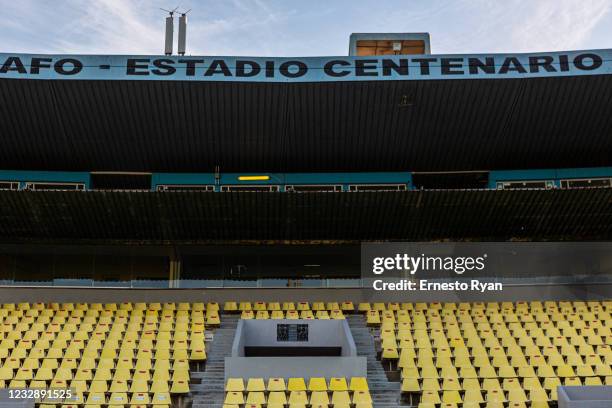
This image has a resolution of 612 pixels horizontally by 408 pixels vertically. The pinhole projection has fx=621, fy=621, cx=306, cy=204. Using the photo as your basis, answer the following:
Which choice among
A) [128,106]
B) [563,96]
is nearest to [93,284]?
[128,106]

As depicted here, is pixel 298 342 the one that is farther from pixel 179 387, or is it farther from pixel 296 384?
pixel 179 387

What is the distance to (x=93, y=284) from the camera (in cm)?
2394

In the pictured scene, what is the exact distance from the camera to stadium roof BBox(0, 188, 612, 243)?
862 inches

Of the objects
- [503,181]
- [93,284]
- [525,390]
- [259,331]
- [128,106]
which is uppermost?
[128,106]

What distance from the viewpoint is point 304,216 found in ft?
75.7

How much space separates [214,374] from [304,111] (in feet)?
32.8

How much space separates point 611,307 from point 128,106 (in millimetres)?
18869

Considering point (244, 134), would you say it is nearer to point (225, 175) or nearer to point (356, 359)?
point (225, 175)

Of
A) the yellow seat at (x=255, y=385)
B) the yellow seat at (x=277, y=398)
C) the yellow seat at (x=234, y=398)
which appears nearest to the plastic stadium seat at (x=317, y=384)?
the yellow seat at (x=277, y=398)

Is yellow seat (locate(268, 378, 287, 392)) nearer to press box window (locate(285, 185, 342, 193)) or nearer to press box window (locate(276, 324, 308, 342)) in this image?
press box window (locate(276, 324, 308, 342))

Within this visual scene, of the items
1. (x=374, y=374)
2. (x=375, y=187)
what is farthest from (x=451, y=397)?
(x=375, y=187)

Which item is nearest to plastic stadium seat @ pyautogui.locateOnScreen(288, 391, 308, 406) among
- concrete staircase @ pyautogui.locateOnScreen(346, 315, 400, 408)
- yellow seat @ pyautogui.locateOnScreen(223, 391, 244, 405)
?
yellow seat @ pyautogui.locateOnScreen(223, 391, 244, 405)

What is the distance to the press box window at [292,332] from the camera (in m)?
19.2

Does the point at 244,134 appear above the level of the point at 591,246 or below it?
above
